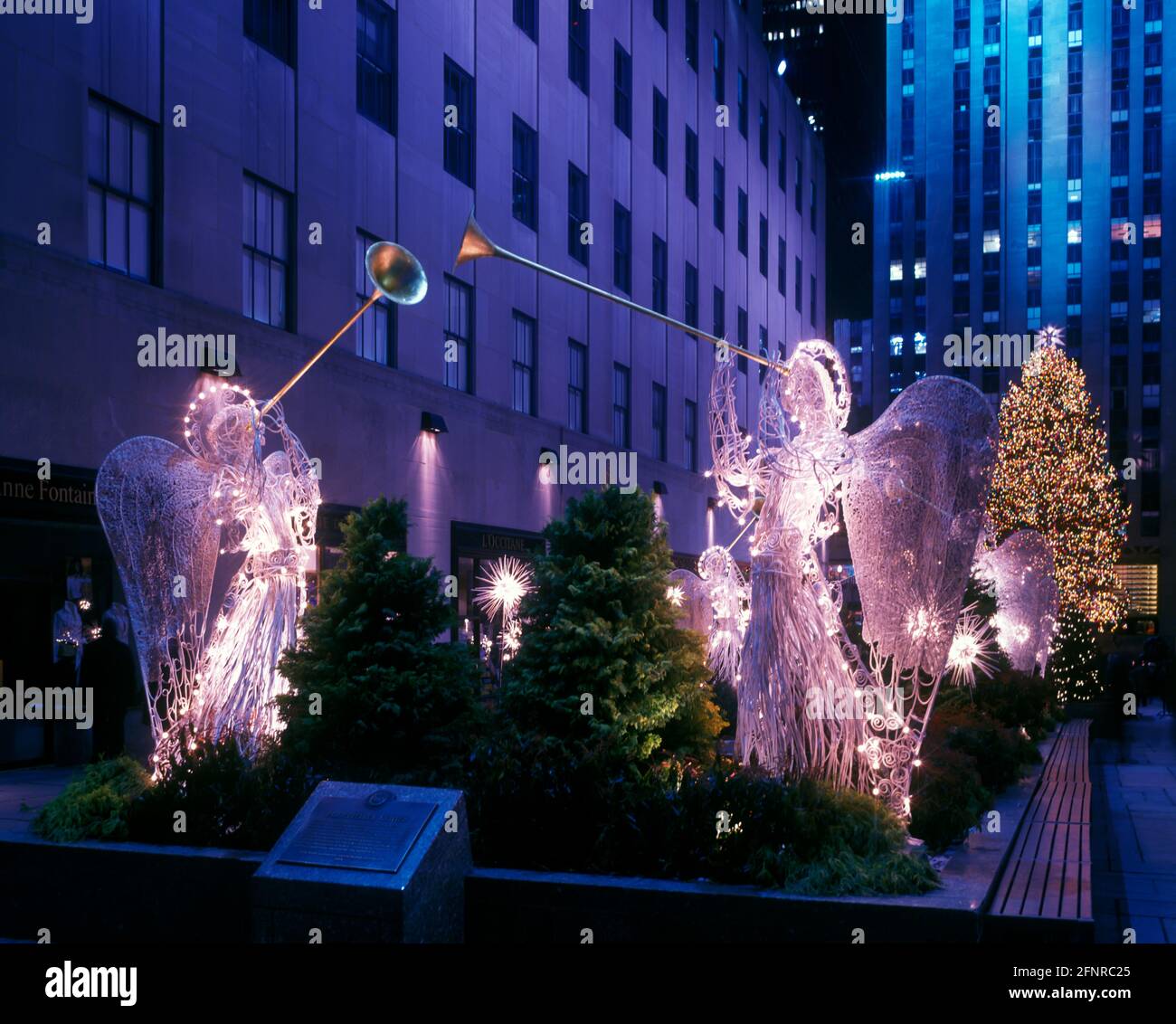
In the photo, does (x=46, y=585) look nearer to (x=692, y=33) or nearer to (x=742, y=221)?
(x=692, y=33)

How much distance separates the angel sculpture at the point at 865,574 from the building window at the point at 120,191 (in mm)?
9399

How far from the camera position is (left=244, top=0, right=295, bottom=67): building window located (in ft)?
60.3

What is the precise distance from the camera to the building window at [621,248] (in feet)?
107

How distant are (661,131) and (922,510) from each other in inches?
1152

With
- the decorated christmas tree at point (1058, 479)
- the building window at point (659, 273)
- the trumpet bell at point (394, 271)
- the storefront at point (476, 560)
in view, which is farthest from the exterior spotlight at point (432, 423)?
the decorated christmas tree at point (1058, 479)

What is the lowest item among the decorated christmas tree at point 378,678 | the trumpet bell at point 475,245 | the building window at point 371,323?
the decorated christmas tree at point 378,678

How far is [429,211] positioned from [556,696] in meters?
15.5

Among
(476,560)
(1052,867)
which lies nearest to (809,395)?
(1052,867)

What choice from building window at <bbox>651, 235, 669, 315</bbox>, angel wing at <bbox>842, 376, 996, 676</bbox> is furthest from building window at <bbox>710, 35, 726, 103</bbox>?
angel wing at <bbox>842, 376, 996, 676</bbox>

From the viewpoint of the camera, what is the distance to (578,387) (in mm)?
30406

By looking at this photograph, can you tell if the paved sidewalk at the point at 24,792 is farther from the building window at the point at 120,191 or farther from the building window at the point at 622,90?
the building window at the point at 622,90

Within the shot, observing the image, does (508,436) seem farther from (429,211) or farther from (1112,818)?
(1112,818)

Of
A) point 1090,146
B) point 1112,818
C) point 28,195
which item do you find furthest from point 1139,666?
point 1090,146

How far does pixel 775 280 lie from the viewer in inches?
1908
